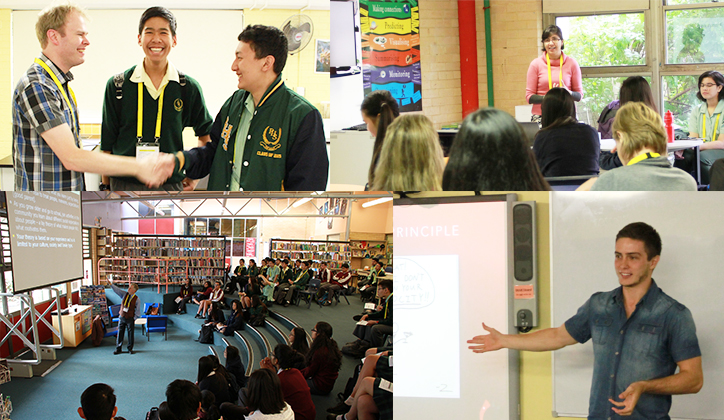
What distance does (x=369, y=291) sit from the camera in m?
3.21

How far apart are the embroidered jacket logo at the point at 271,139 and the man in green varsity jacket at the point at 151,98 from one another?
1.07 ft

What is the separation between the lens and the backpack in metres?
3.23

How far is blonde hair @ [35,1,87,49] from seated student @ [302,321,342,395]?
201 cm

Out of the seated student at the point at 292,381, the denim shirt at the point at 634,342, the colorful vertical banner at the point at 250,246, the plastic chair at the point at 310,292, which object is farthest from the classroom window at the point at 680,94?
the seated student at the point at 292,381

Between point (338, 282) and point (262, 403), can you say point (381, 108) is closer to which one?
point (338, 282)

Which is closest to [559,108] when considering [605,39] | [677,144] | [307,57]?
[605,39]

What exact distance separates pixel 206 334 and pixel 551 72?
2.42m

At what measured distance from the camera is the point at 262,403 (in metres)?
3.18

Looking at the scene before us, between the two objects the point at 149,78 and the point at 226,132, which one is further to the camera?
the point at 226,132

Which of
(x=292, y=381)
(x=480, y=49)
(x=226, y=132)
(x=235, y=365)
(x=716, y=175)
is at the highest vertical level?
(x=480, y=49)

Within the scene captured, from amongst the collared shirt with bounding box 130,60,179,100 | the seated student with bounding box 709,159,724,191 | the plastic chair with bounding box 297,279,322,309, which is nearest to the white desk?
the seated student with bounding box 709,159,724,191

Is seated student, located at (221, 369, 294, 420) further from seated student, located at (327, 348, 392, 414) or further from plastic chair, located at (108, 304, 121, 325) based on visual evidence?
plastic chair, located at (108, 304, 121, 325)

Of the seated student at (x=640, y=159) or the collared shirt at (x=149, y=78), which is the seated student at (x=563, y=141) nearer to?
the seated student at (x=640, y=159)

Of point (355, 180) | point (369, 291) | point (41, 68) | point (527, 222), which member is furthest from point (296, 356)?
point (41, 68)
